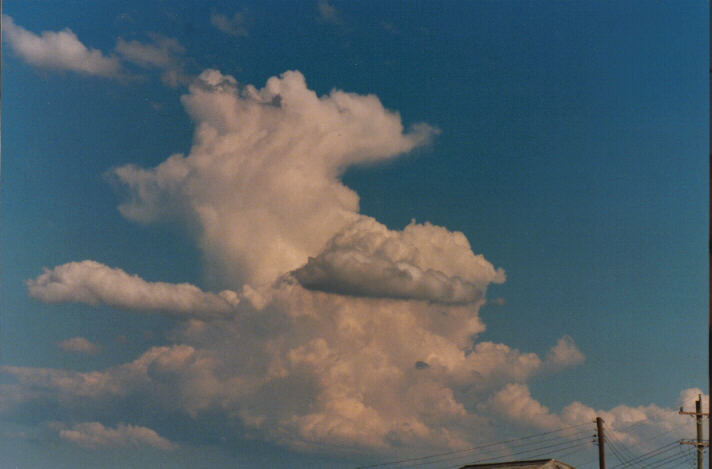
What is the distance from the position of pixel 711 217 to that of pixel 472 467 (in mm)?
53006

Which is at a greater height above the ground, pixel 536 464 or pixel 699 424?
pixel 699 424

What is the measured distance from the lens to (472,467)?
6669 cm

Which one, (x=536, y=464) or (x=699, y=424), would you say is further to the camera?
(x=699, y=424)

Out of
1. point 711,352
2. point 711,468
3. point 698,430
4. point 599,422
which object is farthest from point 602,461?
point 711,352

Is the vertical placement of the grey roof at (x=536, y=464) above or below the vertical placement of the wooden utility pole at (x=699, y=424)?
below

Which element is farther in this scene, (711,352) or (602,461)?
(602,461)

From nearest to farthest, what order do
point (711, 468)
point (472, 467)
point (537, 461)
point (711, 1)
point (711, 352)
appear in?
point (711, 352), point (711, 1), point (711, 468), point (537, 461), point (472, 467)

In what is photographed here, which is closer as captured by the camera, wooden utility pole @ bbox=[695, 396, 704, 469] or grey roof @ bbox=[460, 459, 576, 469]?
grey roof @ bbox=[460, 459, 576, 469]

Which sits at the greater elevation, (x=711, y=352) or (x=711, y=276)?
(x=711, y=276)

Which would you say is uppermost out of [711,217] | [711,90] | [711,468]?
[711,90]

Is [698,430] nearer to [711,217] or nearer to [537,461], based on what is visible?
[537,461]

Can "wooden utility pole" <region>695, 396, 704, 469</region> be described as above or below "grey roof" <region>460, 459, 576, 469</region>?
above

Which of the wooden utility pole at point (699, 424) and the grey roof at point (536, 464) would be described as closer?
the grey roof at point (536, 464)

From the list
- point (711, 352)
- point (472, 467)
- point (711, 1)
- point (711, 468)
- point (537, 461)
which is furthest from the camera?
point (472, 467)
